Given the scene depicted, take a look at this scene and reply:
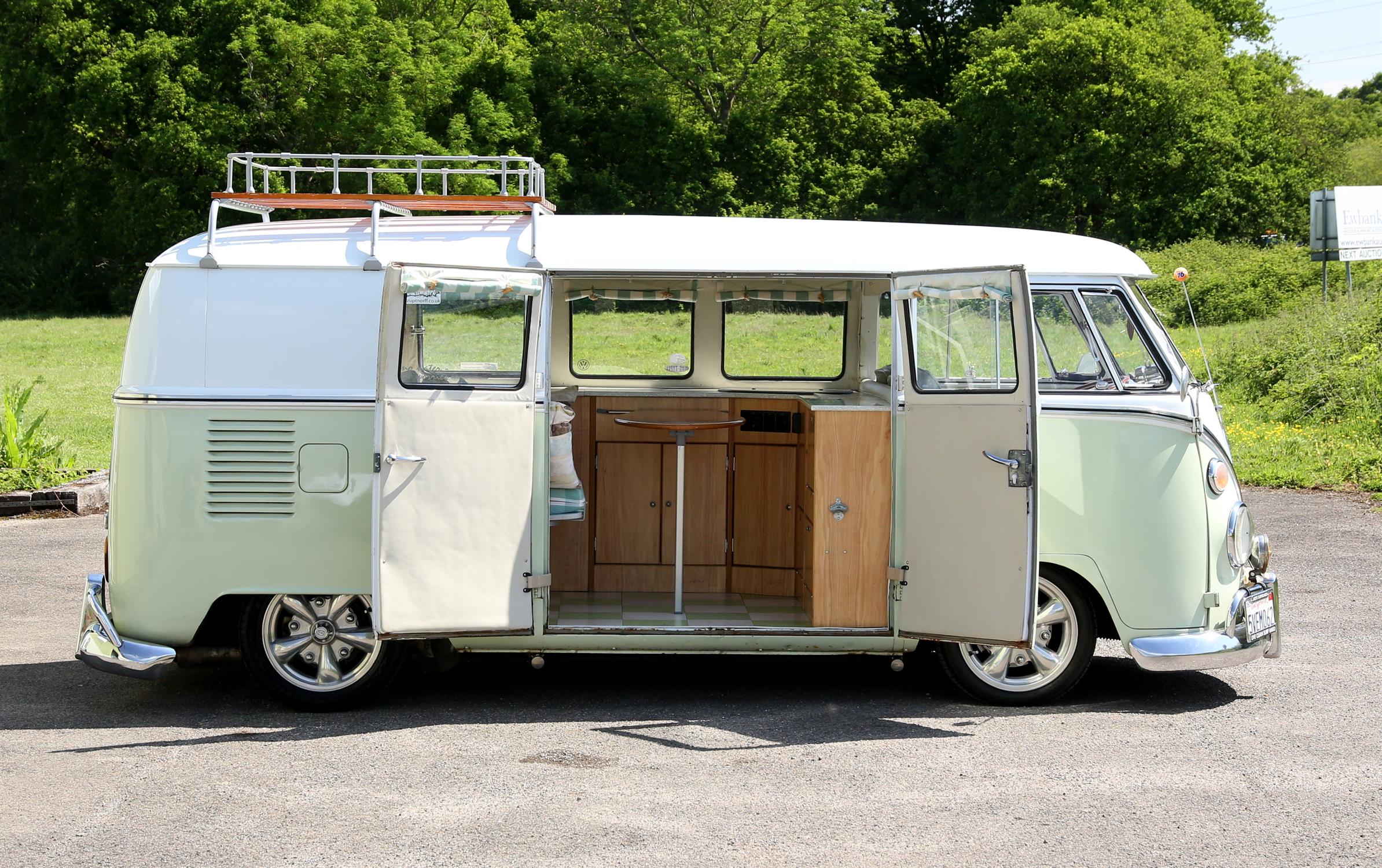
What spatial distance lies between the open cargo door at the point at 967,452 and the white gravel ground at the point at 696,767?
2.12 ft

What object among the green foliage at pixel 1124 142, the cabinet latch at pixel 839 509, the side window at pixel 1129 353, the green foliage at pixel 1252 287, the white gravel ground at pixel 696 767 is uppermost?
the green foliage at pixel 1124 142

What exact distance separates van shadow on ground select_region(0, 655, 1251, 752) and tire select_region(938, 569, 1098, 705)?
98 mm

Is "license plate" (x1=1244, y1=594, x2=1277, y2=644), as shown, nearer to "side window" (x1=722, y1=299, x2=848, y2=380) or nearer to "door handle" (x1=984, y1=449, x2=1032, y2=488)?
"door handle" (x1=984, y1=449, x2=1032, y2=488)

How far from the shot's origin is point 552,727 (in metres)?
6.09

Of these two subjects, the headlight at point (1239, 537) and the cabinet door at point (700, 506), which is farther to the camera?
the cabinet door at point (700, 506)

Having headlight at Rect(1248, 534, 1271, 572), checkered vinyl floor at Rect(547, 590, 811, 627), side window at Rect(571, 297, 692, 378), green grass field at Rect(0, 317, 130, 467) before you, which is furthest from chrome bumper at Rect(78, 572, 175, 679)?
headlight at Rect(1248, 534, 1271, 572)

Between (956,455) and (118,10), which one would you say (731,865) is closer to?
(956,455)

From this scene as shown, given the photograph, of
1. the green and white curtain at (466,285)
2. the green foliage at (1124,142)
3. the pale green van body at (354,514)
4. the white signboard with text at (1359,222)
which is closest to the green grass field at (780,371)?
the green and white curtain at (466,285)

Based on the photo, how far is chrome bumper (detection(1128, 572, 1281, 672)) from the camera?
6.16 meters

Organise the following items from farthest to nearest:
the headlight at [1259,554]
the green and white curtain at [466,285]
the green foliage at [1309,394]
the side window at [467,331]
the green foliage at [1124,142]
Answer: the green foliage at [1124,142], the green foliage at [1309,394], the headlight at [1259,554], the side window at [467,331], the green and white curtain at [466,285]

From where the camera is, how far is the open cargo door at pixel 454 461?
19.1ft

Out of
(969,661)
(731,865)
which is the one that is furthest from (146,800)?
(969,661)

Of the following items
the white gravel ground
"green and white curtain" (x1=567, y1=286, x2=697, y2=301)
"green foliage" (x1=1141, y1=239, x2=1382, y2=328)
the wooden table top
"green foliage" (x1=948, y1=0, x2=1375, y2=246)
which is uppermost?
"green foliage" (x1=948, y1=0, x2=1375, y2=246)

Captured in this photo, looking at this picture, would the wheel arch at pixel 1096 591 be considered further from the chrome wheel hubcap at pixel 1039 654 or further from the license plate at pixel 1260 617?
the license plate at pixel 1260 617
